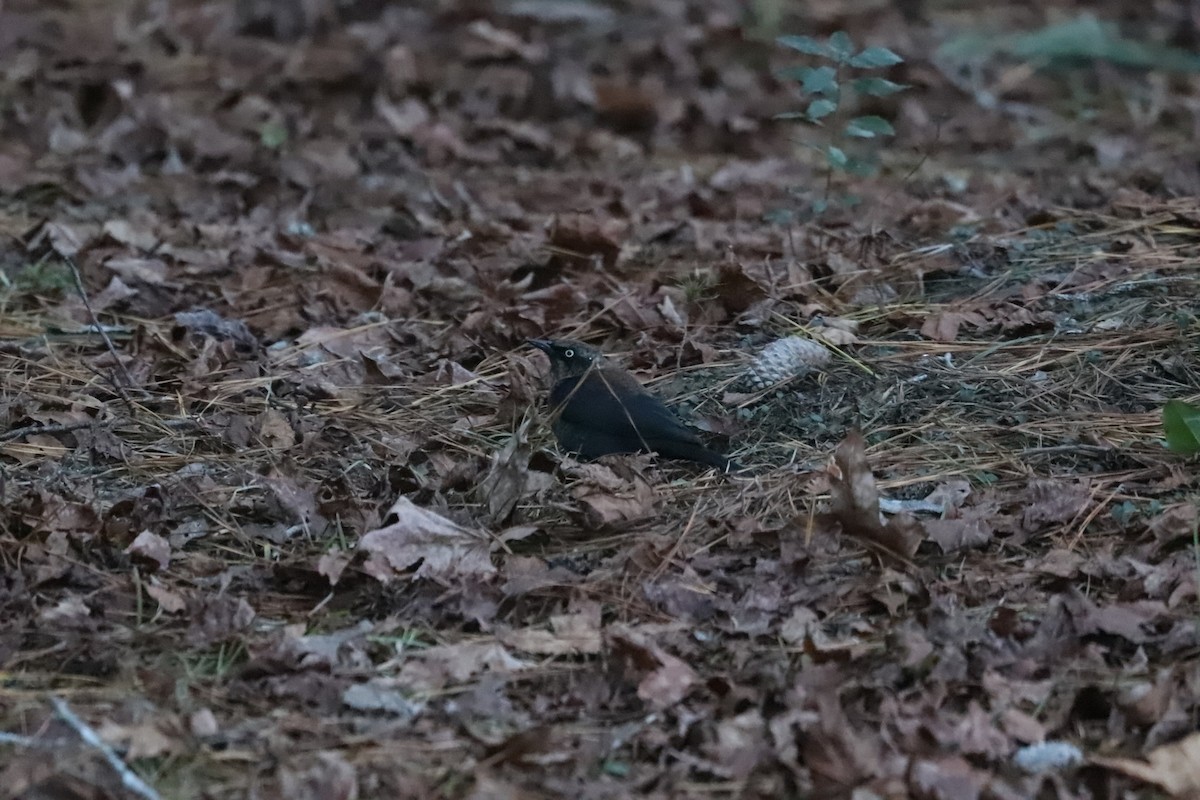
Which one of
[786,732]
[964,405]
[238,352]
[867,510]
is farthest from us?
[238,352]

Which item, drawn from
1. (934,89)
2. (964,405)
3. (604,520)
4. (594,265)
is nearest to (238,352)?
(594,265)

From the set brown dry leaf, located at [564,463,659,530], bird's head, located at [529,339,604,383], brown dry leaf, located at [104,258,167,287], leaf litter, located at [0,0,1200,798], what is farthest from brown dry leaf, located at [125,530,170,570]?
brown dry leaf, located at [104,258,167,287]

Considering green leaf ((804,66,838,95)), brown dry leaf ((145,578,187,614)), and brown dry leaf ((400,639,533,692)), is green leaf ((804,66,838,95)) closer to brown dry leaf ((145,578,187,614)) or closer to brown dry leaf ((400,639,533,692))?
brown dry leaf ((400,639,533,692))

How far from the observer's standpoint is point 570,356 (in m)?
4.82

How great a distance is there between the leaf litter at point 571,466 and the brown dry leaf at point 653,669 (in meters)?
0.01

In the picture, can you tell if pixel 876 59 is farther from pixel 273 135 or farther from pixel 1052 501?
pixel 273 135

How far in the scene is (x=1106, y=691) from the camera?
10.4 feet

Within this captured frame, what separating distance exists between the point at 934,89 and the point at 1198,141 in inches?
71.0

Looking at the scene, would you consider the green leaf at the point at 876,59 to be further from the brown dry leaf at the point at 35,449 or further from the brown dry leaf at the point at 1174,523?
the brown dry leaf at the point at 35,449

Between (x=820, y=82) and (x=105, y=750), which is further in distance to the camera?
(x=820, y=82)

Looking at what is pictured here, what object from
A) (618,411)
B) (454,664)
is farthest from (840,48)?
(454,664)

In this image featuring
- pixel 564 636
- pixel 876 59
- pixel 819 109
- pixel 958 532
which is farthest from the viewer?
pixel 819 109

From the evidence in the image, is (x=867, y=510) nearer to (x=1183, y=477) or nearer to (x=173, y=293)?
(x=1183, y=477)

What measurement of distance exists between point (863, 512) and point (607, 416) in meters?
1.05
